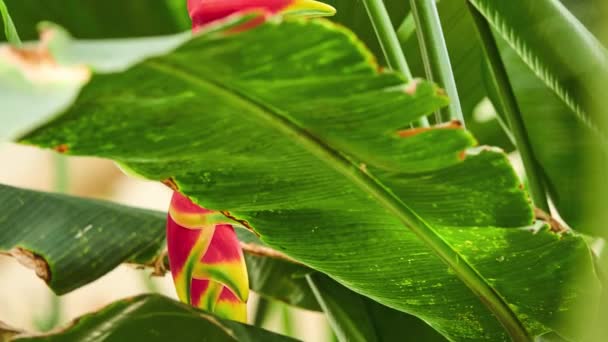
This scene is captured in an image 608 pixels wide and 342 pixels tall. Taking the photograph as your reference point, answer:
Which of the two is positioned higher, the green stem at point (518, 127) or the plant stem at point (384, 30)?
the plant stem at point (384, 30)

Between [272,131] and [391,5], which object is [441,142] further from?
[391,5]

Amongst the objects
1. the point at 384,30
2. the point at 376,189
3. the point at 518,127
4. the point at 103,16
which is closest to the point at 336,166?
the point at 376,189

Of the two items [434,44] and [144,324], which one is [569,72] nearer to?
[434,44]

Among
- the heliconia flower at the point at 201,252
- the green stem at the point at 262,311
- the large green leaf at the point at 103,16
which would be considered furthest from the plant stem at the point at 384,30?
the green stem at the point at 262,311

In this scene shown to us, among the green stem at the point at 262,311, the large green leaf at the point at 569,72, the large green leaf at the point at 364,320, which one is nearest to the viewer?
the large green leaf at the point at 569,72

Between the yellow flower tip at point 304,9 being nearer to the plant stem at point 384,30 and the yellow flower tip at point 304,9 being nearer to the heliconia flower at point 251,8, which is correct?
the heliconia flower at point 251,8

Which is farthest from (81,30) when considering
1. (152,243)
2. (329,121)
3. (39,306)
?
(39,306)

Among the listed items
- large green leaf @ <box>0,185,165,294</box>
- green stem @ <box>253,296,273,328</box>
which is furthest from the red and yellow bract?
green stem @ <box>253,296,273,328</box>
